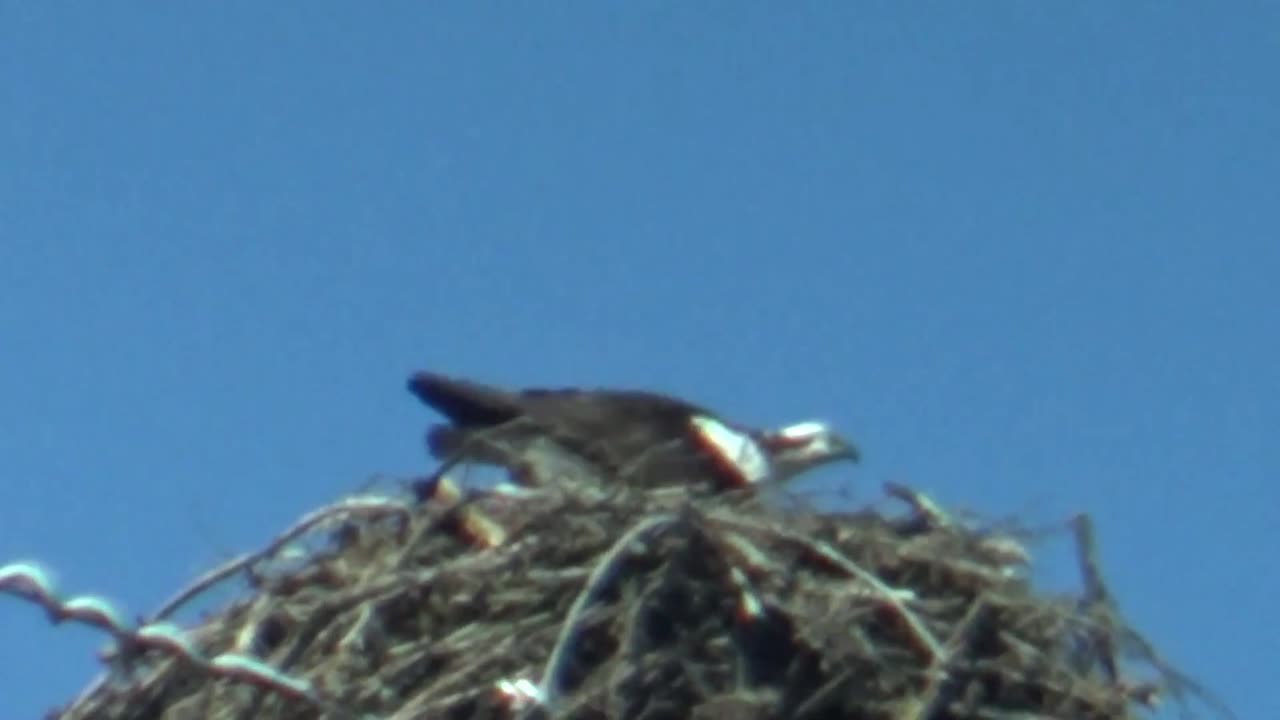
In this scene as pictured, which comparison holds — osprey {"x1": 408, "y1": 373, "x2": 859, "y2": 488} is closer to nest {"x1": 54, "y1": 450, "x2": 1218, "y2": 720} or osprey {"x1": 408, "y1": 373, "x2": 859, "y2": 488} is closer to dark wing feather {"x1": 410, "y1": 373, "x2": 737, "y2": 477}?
dark wing feather {"x1": 410, "y1": 373, "x2": 737, "y2": 477}

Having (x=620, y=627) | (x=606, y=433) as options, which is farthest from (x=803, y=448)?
(x=620, y=627)

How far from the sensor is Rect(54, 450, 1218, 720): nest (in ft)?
17.7

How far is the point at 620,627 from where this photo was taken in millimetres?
5465

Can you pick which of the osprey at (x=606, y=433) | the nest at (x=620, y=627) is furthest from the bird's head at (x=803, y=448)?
the nest at (x=620, y=627)

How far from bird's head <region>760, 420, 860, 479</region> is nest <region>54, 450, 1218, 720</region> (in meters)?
2.11

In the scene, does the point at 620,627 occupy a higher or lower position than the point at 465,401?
lower

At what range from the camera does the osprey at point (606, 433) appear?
22.9 feet

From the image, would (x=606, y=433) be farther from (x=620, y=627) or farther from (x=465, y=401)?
(x=620, y=627)

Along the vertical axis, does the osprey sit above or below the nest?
above

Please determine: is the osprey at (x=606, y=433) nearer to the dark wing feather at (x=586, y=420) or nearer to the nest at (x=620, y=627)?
the dark wing feather at (x=586, y=420)

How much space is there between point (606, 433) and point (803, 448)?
117 cm

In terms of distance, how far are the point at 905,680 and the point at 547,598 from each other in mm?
669

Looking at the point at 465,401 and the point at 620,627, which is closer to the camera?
the point at 620,627

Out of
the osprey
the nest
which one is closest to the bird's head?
the osprey
